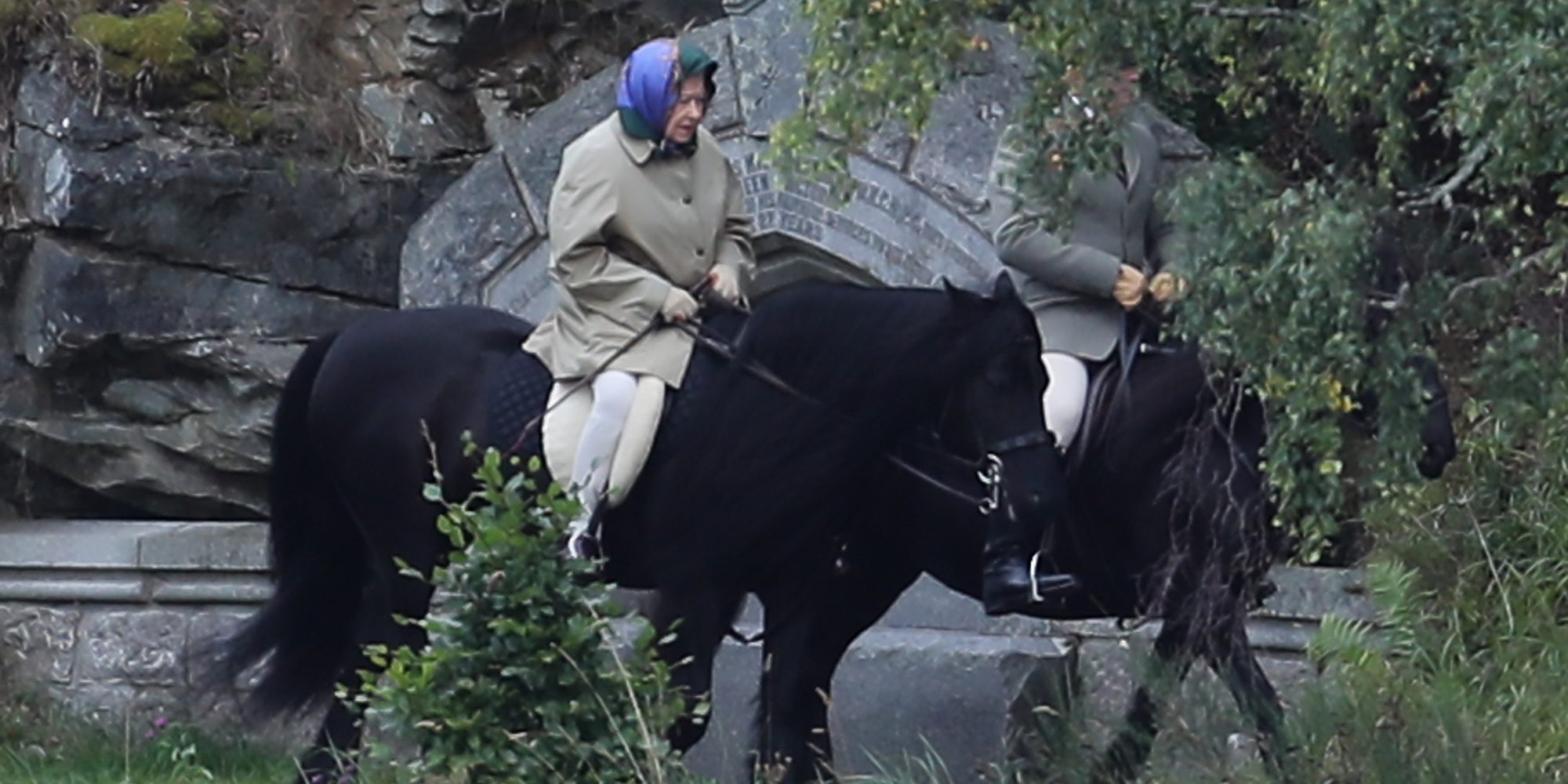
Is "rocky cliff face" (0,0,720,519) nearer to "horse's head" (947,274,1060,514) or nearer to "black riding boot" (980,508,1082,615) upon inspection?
"horse's head" (947,274,1060,514)

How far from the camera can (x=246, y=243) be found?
9562 millimetres

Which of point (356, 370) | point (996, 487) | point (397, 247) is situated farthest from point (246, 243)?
point (996, 487)

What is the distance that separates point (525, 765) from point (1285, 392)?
1591 mm

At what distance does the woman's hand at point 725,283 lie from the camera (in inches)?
282

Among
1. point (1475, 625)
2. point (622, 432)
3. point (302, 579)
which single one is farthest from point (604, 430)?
point (1475, 625)

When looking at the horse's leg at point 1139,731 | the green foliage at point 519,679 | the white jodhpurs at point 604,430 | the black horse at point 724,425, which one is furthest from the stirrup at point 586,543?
the horse's leg at point 1139,731

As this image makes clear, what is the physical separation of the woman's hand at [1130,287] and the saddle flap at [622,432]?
1156 millimetres

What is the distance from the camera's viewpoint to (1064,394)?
7.11 meters

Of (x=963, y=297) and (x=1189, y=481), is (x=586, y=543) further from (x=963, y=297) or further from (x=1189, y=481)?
(x=1189, y=481)

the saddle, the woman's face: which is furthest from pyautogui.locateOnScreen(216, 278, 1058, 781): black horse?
the woman's face

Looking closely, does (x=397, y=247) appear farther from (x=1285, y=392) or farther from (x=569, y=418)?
(x=1285, y=392)

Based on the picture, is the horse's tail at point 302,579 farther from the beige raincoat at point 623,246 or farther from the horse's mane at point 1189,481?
the horse's mane at point 1189,481

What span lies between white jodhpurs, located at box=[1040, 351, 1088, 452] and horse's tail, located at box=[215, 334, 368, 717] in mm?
2039

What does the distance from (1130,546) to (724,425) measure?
1.05 meters
